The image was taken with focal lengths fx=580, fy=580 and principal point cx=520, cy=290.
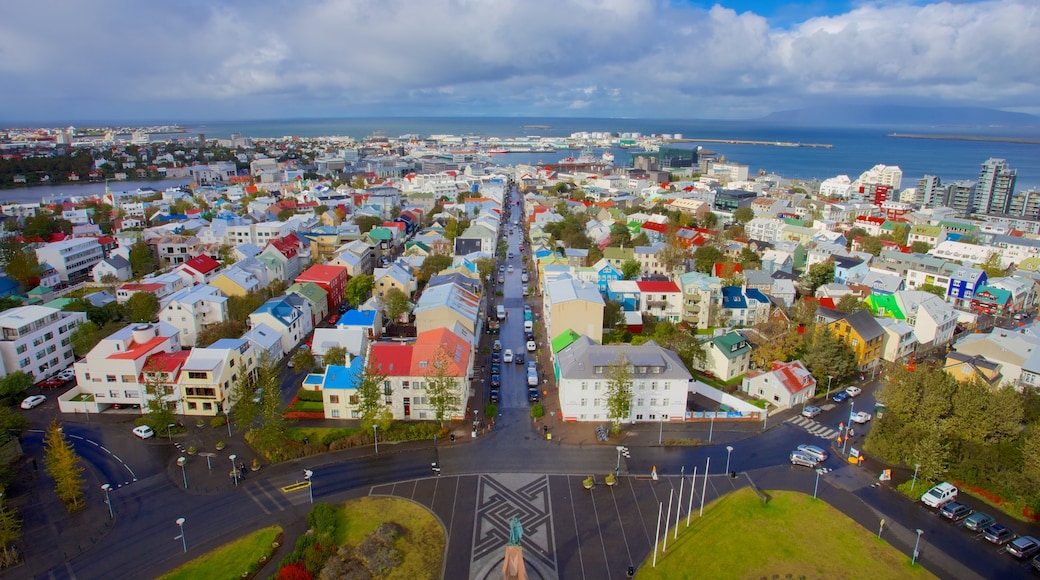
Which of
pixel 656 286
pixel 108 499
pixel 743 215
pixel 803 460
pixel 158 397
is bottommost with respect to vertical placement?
pixel 108 499

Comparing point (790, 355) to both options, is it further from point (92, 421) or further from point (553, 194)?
point (553, 194)

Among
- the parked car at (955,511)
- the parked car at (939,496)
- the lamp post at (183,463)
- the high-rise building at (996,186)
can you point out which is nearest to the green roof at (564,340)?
the parked car at (939,496)

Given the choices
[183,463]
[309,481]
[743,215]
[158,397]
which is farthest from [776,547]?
[743,215]

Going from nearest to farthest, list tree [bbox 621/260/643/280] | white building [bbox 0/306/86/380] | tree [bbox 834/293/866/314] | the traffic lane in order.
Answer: the traffic lane → white building [bbox 0/306/86/380] → tree [bbox 834/293/866/314] → tree [bbox 621/260/643/280]

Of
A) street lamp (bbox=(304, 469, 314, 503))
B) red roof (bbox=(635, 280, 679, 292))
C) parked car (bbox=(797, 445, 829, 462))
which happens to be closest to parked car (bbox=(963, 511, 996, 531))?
parked car (bbox=(797, 445, 829, 462))

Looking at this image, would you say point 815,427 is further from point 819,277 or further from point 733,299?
point 819,277

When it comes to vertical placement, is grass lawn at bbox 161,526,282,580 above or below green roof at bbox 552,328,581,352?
below

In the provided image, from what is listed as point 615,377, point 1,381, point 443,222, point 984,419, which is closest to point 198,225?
point 443,222

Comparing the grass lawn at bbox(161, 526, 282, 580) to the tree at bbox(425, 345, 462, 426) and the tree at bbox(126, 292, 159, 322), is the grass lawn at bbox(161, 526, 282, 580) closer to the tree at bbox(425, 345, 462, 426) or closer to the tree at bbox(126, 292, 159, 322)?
the tree at bbox(425, 345, 462, 426)
